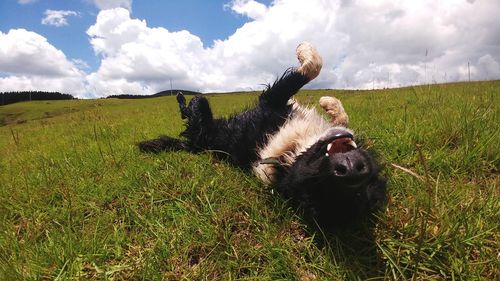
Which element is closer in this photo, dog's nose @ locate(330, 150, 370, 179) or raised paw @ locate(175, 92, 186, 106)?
dog's nose @ locate(330, 150, 370, 179)

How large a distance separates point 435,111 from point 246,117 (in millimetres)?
2444

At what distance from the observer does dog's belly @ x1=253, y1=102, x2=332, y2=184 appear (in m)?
3.92

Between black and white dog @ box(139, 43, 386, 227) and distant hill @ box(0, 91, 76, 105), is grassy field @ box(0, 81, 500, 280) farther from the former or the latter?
distant hill @ box(0, 91, 76, 105)

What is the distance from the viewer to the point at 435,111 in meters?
5.22

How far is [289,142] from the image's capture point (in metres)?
4.24

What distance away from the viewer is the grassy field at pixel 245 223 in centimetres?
289

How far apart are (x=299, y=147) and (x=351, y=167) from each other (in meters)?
1.34

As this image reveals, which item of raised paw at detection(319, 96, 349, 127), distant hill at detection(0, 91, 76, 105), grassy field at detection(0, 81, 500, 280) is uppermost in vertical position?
distant hill at detection(0, 91, 76, 105)

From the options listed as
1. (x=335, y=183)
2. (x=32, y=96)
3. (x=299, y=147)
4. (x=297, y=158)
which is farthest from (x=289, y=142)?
(x=32, y=96)

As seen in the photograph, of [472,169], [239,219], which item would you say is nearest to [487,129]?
[472,169]

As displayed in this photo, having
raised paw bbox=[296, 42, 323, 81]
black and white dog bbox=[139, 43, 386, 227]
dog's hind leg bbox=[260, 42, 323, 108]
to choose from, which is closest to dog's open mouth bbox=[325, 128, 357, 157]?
black and white dog bbox=[139, 43, 386, 227]

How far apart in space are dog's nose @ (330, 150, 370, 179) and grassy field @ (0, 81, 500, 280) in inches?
17.4

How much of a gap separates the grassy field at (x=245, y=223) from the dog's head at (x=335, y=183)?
0.51ft

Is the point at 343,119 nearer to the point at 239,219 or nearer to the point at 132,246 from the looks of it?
the point at 239,219
